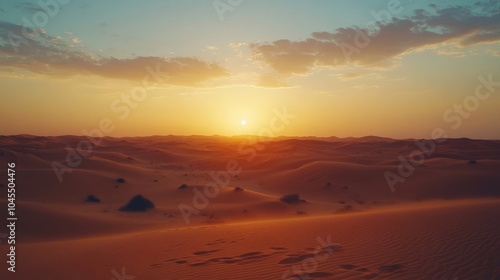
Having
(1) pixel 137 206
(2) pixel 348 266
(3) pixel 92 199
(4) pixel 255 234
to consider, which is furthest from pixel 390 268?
(3) pixel 92 199

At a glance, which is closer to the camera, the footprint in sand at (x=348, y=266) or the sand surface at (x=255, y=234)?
the footprint in sand at (x=348, y=266)

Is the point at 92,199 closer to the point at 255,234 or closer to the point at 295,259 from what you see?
the point at 255,234

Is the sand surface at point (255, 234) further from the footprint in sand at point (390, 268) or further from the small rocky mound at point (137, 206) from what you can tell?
the small rocky mound at point (137, 206)

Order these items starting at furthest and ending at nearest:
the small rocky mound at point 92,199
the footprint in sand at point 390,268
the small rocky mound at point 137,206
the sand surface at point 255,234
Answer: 1. the small rocky mound at point 92,199
2. the small rocky mound at point 137,206
3. the sand surface at point 255,234
4. the footprint in sand at point 390,268

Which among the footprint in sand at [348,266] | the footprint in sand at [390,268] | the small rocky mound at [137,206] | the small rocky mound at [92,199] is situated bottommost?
the footprint in sand at [390,268]

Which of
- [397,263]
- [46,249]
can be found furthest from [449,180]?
[46,249]

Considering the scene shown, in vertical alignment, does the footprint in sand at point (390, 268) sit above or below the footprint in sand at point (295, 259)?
below

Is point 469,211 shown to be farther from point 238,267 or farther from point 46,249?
point 46,249

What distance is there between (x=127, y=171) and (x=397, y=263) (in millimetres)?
32896

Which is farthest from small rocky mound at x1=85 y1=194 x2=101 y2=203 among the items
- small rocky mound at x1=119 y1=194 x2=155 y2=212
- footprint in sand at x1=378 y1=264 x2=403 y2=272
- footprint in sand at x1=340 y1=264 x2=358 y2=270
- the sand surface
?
footprint in sand at x1=378 y1=264 x2=403 y2=272

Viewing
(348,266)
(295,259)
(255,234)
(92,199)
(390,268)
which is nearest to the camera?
(390,268)

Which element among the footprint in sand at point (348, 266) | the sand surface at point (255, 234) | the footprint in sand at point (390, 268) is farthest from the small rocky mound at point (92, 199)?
the footprint in sand at point (390, 268)

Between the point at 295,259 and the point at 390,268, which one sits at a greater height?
the point at 295,259

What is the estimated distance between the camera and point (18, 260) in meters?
11.0
